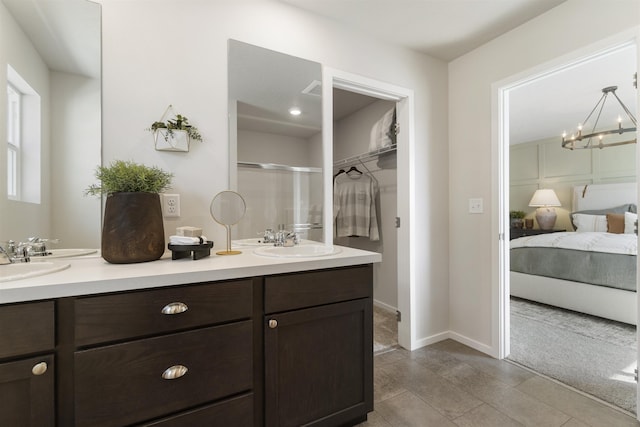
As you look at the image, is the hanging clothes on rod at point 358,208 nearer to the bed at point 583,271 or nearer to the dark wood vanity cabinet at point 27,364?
the bed at point 583,271

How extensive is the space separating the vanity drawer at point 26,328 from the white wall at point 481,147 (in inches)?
99.0

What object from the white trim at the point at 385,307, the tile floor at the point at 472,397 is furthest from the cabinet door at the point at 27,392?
the white trim at the point at 385,307

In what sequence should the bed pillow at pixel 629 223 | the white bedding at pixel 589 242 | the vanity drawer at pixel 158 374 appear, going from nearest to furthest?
the vanity drawer at pixel 158 374, the white bedding at pixel 589 242, the bed pillow at pixel 629 223

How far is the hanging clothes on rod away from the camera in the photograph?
3.26 m

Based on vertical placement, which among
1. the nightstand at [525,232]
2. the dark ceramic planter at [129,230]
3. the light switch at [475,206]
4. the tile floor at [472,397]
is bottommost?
the tile floor at [472,397]

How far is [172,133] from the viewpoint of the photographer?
145cm

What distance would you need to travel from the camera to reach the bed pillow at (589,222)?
4.18 metres

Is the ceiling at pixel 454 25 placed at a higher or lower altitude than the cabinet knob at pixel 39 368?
higher

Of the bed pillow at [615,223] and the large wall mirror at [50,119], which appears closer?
the large wall mirror at [50,119]

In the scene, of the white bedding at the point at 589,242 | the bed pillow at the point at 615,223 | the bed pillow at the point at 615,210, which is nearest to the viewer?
the white bedding at the point at 589,242

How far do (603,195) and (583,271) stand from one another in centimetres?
245

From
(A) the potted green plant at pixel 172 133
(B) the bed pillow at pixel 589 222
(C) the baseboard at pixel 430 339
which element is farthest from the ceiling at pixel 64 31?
(B) the bed pillow at pixel 589 222

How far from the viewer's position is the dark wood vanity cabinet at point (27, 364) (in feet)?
2.58

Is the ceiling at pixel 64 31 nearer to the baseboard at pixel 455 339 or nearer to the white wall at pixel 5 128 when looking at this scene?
the white wall at pixel 5 128
